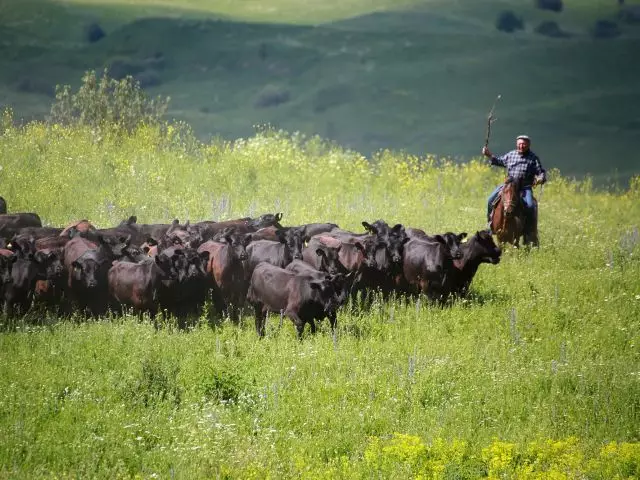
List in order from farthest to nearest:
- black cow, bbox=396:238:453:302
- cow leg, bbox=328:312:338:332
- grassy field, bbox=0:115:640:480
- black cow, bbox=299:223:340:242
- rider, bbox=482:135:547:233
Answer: rider, bbox=482:135:547:233 < black cow, bbox=299:223:340:242 < black cow, bbox=396:238:453:302 < cow leg, bbox=328:312:338:332 < grassy field, bbox=0:115:640:480

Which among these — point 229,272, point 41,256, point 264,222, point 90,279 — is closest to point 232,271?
point 229,272

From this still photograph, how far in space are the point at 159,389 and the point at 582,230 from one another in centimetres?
1543

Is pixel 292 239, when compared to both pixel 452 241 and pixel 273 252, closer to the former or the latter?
pixel 273 252

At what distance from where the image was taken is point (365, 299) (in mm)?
15180

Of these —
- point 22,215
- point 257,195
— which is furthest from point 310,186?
point 22,215

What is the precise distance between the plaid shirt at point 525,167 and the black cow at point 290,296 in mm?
8423

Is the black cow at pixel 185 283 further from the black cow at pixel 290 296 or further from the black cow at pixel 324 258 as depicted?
the black cow at pixel 324 258

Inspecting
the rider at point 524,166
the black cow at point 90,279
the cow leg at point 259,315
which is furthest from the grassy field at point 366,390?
the rider at point 524,166

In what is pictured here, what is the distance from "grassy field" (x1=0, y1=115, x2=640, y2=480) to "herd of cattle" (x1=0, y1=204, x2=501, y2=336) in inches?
20.3

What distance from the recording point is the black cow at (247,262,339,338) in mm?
12945

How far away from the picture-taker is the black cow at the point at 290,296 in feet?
42.5

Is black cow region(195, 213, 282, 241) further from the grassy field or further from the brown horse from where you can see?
the brown horse

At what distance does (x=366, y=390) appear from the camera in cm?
1134

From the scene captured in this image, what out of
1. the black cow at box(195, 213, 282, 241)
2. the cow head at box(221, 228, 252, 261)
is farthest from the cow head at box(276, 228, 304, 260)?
the black cow at box(195, 213, 282, 241)
